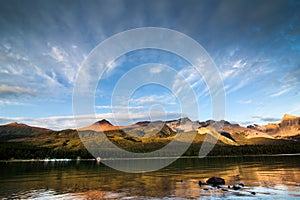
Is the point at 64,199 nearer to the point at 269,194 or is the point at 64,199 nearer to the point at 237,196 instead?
the point at 237,196

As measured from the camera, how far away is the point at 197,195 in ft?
104

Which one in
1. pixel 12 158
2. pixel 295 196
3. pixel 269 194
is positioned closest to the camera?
pixel 295 196

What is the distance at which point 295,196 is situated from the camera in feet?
94.0

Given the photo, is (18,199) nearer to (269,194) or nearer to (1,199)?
(1,199)

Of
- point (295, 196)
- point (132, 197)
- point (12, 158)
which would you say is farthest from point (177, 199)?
point (12, 158)

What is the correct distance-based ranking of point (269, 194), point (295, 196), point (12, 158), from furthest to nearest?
point (12, 158)
point (269, 194)
point (295, 196)

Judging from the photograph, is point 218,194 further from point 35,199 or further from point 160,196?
point 35,199

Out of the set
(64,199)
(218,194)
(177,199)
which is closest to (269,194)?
(218,194)

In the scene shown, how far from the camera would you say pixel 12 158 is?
653 ft

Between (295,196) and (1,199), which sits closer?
(295,196)

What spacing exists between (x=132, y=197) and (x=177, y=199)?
6.44m

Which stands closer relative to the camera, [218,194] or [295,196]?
[295,196]

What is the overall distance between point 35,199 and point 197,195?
75.4 feet

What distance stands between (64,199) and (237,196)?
23630mm
